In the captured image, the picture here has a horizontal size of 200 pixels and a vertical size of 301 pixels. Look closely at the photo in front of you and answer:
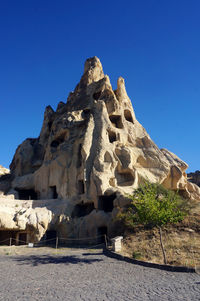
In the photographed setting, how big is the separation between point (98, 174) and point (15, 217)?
901cm

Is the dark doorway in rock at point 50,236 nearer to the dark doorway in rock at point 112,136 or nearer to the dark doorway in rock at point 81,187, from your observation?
the dark doorway in rock at point 81,187

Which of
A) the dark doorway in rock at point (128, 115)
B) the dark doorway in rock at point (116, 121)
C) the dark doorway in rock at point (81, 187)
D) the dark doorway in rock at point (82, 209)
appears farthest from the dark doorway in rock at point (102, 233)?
the dark doorway in rock at point (128, 115)

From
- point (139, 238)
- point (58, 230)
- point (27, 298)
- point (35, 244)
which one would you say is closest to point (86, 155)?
point (58, 230)

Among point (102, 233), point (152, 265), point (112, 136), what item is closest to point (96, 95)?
point (112, 136)

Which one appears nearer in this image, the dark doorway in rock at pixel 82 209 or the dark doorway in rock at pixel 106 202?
the dark doorway in rock at pixel 106 202

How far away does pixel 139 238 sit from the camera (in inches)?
669

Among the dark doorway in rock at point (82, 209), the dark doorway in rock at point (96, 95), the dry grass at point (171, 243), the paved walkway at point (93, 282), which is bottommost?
the paved walkway at point (93, 282)

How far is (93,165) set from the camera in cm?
2652

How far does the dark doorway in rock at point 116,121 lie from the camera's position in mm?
33519

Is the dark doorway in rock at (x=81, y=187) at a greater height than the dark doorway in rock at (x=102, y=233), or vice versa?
the dark doorway in rock at (x=81, y=187)

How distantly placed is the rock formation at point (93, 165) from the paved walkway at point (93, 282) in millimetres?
9528

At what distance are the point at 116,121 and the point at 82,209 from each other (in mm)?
13761

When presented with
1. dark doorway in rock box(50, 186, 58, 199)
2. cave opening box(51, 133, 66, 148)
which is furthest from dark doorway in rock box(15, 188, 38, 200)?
cave opening box(51, 133, 66, 148)

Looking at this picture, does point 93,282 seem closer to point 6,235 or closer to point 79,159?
point 6,235
